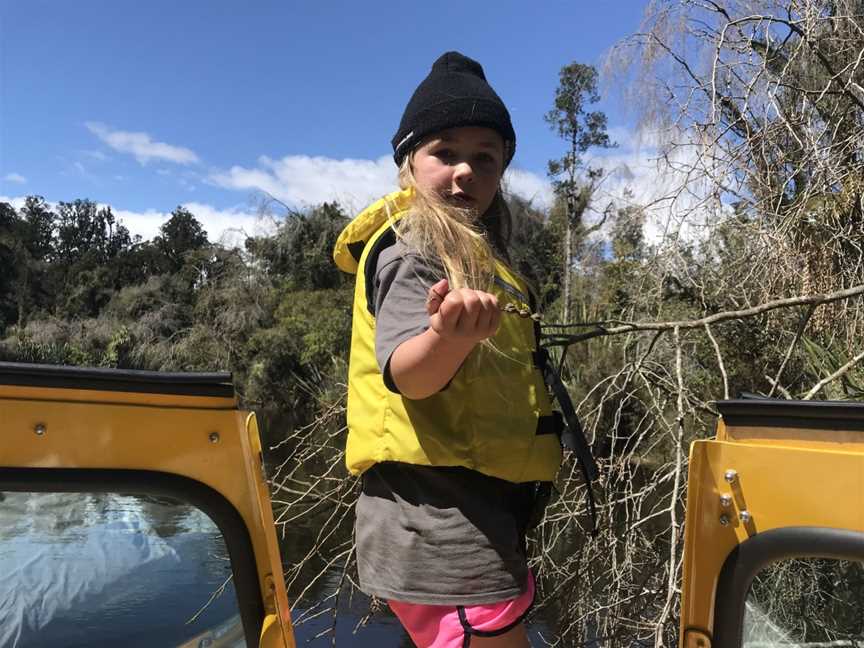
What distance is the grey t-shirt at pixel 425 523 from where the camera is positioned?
1255 millimetres

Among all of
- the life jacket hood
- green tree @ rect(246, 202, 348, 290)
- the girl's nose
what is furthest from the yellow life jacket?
green tree @ rect(246, 202, 348, 290)

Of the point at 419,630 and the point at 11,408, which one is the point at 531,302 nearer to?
the point at 419,630

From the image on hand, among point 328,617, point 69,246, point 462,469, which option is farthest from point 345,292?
point 462,469

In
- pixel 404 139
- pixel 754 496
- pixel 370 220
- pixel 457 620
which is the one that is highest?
pixel 404 139

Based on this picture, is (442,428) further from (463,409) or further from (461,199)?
(461,199)

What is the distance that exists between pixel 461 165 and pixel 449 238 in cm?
26

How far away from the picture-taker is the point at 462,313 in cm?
108

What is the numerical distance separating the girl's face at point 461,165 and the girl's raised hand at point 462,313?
1.58 feet

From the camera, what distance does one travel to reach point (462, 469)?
1.32 metres

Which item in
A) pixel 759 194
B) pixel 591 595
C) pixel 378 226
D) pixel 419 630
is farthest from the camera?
pixel 759 194

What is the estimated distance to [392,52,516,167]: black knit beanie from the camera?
154 cm

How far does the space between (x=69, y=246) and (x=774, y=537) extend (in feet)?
113

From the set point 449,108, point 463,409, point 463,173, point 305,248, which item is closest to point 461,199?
point 463,173

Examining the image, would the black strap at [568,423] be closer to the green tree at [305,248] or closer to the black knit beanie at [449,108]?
the black knit beanie at [449,108]
